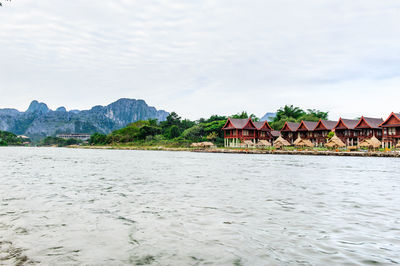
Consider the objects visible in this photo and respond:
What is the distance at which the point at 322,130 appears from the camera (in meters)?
63.8

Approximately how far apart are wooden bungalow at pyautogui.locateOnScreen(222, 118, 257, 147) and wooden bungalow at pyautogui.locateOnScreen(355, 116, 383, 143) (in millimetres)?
19894

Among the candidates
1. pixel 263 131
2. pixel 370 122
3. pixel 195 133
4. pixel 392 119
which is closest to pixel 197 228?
pixel 392 119

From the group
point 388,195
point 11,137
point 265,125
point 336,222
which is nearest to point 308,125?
point 265,125

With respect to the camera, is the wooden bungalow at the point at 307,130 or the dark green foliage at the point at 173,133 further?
the dark green foliage at the point at 173,133

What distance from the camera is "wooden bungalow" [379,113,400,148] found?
4919 cm

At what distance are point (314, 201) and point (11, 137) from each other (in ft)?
535

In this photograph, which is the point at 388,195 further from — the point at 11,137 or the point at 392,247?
the point at 11,137

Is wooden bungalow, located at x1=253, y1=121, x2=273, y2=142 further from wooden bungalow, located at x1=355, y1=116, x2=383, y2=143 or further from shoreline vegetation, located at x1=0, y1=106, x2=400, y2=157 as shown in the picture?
wooden bungalow, located at x1=355, y1=116, x2=383, y2=143

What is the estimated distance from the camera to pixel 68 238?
220 inches

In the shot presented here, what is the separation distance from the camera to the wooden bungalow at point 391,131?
4919 centimetres

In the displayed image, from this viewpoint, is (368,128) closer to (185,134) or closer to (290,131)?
(290,131)

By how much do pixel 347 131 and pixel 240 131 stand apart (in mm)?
20548

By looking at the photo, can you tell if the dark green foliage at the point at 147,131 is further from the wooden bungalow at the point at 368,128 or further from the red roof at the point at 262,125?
the wooden bungalow at the point at 368,128

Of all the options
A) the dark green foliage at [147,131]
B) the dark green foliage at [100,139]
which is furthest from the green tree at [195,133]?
the dark green foliage at [100,139]
